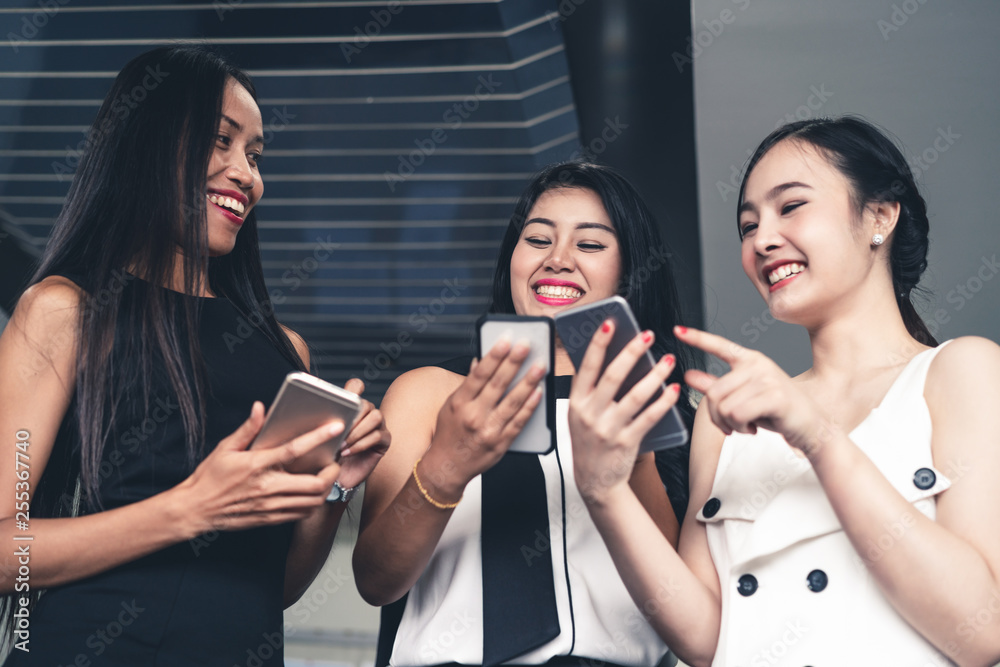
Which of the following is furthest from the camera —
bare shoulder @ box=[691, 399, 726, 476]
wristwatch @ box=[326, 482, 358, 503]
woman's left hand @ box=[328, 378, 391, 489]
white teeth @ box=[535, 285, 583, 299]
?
white teeth @ box=[535, 285, 583, 299]

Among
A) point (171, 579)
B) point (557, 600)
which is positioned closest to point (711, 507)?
point (557, 600)

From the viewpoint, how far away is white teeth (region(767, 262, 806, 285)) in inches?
63.7

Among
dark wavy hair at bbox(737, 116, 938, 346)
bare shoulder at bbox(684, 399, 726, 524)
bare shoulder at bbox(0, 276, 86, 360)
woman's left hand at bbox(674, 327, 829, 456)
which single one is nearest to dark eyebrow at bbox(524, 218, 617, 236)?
dark wavy hair at bbox(737, 116, 938, 346)

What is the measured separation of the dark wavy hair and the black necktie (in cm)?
71

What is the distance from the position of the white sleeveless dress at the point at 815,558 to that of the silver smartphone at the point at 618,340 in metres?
0.25

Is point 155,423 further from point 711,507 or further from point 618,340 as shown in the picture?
point 711,507

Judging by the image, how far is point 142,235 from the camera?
1.59 m

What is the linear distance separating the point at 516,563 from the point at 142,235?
0.91 m

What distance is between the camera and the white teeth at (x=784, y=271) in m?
1.62

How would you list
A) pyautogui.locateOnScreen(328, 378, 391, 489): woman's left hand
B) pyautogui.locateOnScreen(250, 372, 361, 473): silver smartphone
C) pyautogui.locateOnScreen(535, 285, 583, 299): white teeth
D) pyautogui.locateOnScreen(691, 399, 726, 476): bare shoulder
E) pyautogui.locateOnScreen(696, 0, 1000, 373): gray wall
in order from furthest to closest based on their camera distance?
1. pyautogui.locateOnScreen(696, 0, 1000, 373): gray wall
2. pyautogui.locateOnScreen(535, 285, 583, 299): white teeth
3. pyautogui.locateOnScreen(691, 399, 726, 476): bare shoulder
4. pyautogui.locateOnScreen(328, 378, 391, 489): woman's left hand
5. pyautogui.locateOnScreen(250, 372, 361, 473): silver smartphone

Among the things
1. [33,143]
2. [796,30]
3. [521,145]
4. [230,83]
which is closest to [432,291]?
[521,145]

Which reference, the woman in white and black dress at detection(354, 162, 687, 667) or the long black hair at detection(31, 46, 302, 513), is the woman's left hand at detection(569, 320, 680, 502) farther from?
the long black hair at detection(31, 46, 302, 513)

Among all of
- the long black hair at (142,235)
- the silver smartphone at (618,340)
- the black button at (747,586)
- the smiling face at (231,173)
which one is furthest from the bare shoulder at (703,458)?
the smiling face at (231,173)

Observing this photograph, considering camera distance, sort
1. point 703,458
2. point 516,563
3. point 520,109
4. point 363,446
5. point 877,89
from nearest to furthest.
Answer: point 363,446, point 516,563, point 703,458, point 877,89, point 520,109
